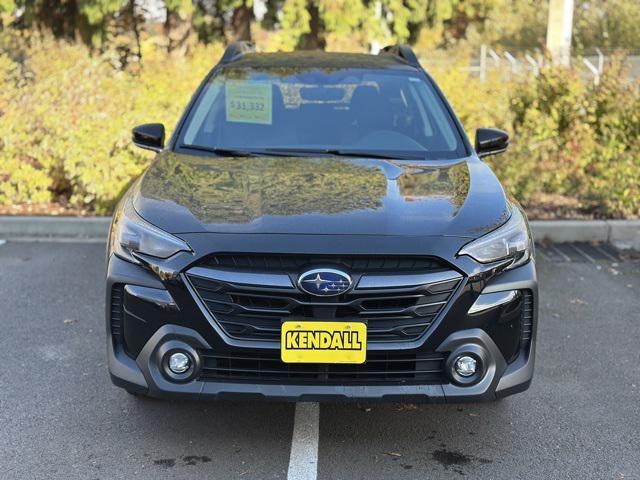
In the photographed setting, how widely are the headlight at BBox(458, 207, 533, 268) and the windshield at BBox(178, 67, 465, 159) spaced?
0.94m

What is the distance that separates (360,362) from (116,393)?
5.21ft

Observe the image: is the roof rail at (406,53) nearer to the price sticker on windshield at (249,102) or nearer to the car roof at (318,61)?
the car roof at (318,61)

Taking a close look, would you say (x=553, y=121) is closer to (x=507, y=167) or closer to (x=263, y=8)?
(x=507, y=167)

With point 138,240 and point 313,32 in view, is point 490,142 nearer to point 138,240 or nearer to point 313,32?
point 138,240

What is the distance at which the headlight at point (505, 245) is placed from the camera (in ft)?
10.4

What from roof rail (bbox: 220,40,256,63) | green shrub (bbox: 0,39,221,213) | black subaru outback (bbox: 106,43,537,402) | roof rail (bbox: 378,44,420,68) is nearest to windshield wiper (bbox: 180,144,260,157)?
black subaru outback (bbox: 106,43,537,402)

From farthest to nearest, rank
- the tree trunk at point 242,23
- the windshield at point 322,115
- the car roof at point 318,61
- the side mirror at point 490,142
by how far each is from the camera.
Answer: the tree trunk at point 242,23
the car roof at point 318,61
the side mirror at point 490,142
the windshield at point 322,115

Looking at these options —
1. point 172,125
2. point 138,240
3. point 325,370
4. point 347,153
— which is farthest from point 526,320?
point 172,125

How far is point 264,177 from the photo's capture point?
Answer: 3.75m

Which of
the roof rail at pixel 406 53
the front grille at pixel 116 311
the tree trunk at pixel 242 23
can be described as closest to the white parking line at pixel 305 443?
the front grille at pixel 116 311

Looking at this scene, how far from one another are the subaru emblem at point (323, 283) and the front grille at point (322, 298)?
0.09 feet

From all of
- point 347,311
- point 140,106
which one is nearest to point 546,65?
point 140,106

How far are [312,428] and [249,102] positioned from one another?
1.98 metres

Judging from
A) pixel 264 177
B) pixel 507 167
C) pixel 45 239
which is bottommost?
pixel 45 239
